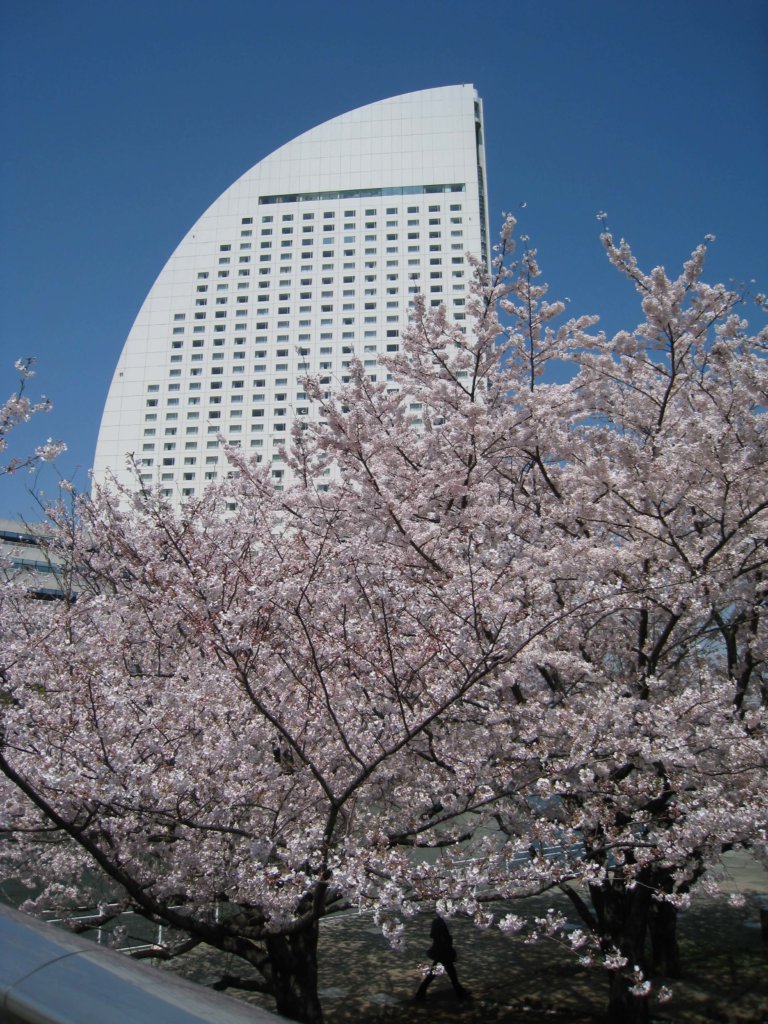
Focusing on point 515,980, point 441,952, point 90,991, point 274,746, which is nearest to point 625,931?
point 441,952

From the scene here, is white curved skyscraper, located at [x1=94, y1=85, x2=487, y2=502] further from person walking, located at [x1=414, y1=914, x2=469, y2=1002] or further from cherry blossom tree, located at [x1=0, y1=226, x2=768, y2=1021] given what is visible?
person walking, located at [x1=414, y1=914, x2=469, y2=1002]

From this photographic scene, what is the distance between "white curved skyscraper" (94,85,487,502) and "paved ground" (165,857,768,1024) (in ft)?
143

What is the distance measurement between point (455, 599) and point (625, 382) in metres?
4.34

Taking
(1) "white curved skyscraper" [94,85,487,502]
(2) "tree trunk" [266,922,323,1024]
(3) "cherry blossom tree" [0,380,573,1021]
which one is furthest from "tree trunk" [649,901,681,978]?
(1) "white curved skyscraper" [94,85,487,502]

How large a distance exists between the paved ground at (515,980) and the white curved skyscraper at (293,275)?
43.6 meters

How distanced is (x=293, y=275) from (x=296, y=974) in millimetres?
58446

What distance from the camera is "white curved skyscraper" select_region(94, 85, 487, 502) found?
5462 centimetres

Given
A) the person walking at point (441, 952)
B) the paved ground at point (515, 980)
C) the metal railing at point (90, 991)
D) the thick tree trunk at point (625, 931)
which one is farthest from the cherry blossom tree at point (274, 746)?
the paved ground at point (515, 980)

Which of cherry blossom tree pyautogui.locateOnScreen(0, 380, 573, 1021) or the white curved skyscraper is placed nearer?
cherry blossom tree pyautogui.locateOnScreen(0, 380, 573, 1021)

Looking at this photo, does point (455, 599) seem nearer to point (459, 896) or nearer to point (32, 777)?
point (459, 896)

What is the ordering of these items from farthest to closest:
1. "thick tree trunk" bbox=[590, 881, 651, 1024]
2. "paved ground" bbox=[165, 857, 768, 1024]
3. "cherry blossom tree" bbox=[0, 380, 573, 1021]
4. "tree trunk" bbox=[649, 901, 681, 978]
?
"tree trunk" bbox=[649, 901, 681, 978], "paved ground" bbox=[165, 857, 768, 1024], "thick tree trunk" bbox=[590, 881, 651, 1024], "cherry blossom tree" bbox=[0, 380, 573, 1021]

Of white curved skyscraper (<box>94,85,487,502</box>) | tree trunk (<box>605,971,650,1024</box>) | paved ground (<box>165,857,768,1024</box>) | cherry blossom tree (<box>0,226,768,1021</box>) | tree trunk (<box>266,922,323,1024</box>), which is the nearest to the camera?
cherry blossom tree (<box>0,226,768,1021</box>)

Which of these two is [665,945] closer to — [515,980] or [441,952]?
[515,980]

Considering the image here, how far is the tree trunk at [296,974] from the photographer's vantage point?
5.02 metres
